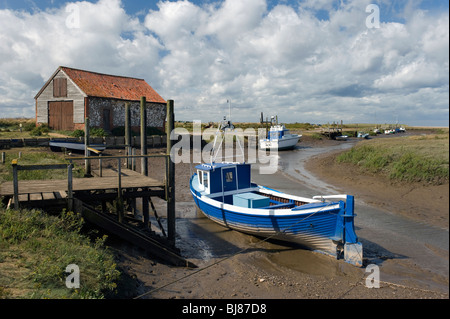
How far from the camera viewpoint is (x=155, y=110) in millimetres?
40406

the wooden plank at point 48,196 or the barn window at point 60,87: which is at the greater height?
the barn window at point 60,87

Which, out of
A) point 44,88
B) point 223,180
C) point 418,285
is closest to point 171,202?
point 223,180

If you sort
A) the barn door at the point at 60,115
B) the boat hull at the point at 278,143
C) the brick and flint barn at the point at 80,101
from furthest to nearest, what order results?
the boat hull at the point at 278,143 → the barn door at the point at 60,115 → the brick and flint barn at the point at 80,101

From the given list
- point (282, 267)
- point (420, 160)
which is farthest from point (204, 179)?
point (420, 160)

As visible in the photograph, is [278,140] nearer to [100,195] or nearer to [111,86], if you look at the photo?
[111,86]

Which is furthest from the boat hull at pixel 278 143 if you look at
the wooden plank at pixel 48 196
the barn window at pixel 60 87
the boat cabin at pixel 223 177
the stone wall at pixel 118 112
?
the wooden plank at pixel 48 196

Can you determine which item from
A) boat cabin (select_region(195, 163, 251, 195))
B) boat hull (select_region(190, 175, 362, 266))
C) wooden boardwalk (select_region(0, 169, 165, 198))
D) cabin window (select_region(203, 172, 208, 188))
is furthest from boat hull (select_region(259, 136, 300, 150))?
wooden boardwalk (select_region(0, 169, 165, 198))

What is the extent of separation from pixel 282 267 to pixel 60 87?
102 ft

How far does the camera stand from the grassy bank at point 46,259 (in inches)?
237

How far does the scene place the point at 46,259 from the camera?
6715 mm

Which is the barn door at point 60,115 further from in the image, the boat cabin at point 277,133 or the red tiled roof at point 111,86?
the boat cabin at point 277,133
